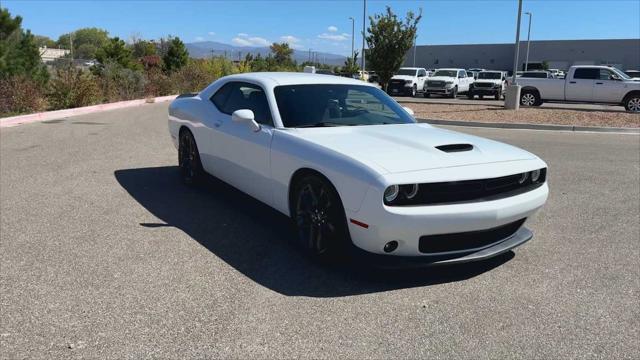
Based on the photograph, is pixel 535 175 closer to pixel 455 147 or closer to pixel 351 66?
pixel 455 147

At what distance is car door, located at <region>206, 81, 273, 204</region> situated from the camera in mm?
4738

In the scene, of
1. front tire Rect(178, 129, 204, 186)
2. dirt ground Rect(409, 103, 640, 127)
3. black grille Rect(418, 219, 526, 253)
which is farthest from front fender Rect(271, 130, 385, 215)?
Result: dirt ground Rect(409, 103, 640, 127)

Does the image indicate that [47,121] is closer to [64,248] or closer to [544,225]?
[64,248]

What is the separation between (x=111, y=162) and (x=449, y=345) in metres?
6.67

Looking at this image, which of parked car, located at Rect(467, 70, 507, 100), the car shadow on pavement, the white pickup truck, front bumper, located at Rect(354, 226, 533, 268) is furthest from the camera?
parked car, located at Rect(467, 70, 507, 100)

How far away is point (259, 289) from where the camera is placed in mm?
3719

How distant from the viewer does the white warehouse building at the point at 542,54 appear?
64.1m

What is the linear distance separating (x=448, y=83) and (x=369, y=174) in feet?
87.5

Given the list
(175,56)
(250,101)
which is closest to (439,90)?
(175,56)

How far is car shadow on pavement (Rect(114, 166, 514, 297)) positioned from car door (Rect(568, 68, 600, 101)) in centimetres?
1785

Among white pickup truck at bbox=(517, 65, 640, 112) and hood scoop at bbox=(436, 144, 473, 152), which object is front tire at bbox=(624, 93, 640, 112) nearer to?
white pickup truck at bbox=(517, 65, 640, 112)

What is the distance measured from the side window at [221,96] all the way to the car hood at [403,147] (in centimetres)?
162

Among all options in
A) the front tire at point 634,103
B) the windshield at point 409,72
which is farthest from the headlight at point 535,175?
the windshield at point 409,72

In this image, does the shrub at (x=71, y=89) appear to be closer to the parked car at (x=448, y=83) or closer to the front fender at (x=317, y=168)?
the front fender at (x=317, y=168)
